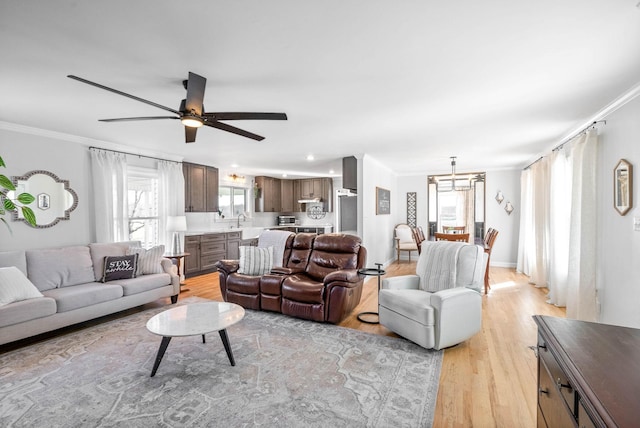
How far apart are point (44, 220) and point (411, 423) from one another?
4892mm

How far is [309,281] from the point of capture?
371 cm

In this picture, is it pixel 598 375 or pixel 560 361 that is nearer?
pixel 598 375

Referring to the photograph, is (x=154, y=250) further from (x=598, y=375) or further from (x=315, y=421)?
(x=598, y=375)

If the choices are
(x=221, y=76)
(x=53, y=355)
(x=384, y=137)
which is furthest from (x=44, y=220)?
(x=384, y=137)

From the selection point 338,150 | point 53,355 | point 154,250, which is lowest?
point 53,355

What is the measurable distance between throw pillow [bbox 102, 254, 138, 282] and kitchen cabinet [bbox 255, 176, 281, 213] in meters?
4.27

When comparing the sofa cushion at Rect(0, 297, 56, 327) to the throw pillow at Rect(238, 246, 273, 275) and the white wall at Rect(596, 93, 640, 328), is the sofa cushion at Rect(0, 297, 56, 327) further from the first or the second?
the white wall at Rect(596, 93, 640, 328)

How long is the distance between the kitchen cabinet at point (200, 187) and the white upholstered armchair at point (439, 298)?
4.44 metres

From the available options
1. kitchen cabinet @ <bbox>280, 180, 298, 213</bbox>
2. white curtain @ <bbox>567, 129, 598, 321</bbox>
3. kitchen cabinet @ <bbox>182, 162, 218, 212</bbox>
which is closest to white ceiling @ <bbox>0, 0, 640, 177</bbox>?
white curtain @ <bbox>567, 129, 598, 321</bbox>

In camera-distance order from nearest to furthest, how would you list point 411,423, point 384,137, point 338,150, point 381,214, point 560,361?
1. point 560,361
2. point 411,423
3. point 384,137
4. point 338,150
5. point 381,214

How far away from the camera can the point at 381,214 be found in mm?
6402

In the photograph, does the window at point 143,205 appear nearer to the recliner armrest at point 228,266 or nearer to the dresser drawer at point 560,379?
the recliner armrest at point 228,266

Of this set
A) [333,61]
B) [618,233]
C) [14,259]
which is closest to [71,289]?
[14,259]

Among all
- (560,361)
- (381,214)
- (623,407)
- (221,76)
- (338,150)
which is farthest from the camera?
(381,214)
